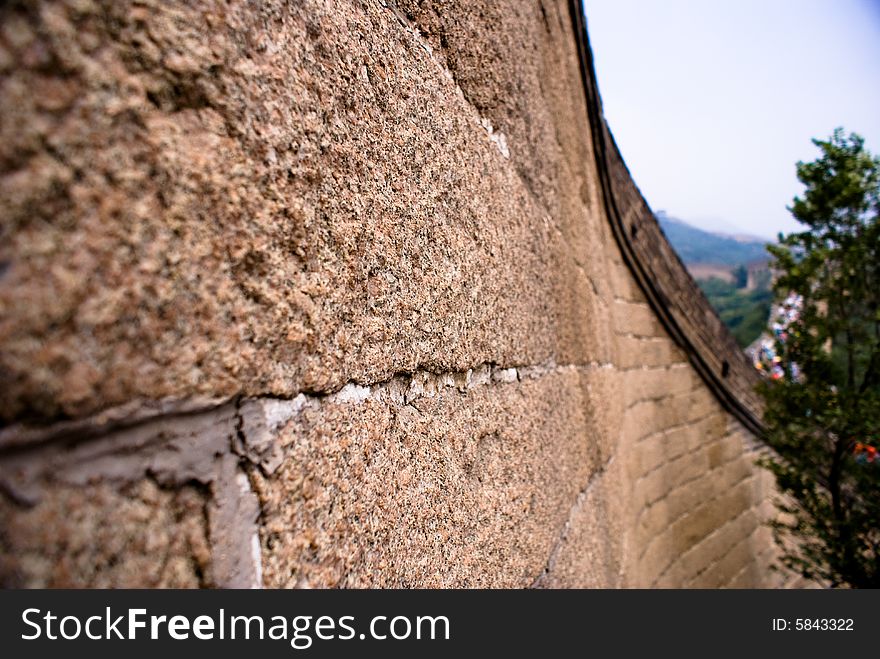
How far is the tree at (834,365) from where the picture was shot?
370 centimetres

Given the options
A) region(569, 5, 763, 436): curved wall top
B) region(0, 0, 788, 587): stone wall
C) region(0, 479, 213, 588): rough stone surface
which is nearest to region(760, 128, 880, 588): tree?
region(569, 5, 763, 436): curved wall top

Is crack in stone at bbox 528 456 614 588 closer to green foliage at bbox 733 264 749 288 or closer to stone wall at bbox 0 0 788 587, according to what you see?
stone wall at bbox 0 0 788 587

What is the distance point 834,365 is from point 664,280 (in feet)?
4.76

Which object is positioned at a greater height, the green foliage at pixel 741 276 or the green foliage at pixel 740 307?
the green foliage at pixel 741 276

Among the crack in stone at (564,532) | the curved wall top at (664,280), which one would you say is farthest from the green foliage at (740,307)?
the crack in stone at (564,532)

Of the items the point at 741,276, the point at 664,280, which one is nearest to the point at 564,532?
the point at 664,280

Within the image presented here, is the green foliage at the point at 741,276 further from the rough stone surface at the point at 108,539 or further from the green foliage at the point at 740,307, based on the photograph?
the rough stone surface at the point at 108,539

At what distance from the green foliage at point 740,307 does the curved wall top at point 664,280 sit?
1.54 ft

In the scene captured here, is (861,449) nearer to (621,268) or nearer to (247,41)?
(621,268)

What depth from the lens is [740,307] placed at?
3503cm

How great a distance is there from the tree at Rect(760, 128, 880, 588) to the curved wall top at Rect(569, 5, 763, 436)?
17.1 inches

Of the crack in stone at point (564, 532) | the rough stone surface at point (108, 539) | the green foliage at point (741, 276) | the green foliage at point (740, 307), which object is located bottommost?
the crack in stone at point (564, 532)

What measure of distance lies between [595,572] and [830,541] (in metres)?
3.15
